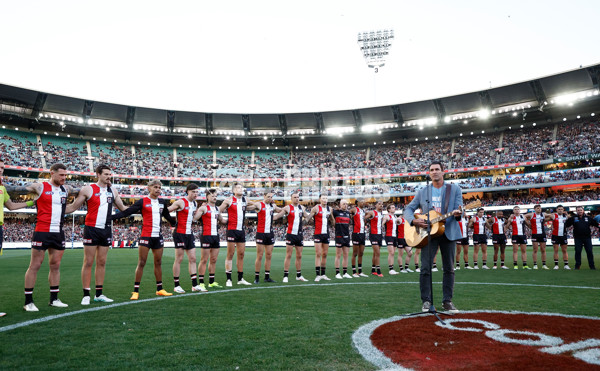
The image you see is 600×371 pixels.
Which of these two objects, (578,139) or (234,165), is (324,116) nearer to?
(234,165)

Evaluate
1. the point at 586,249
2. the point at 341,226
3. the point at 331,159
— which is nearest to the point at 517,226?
the point at 586,249

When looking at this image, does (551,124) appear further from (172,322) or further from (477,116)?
(172,322)

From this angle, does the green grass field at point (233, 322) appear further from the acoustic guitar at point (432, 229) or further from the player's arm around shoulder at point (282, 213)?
the player's arm around shoulder at point (282, 213)

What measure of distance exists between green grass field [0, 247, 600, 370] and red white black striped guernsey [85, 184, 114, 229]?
1.49 metres

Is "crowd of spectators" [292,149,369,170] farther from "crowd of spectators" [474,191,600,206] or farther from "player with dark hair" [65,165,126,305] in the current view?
"player with dark hair" [65,165,126,305]

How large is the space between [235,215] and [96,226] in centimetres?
335

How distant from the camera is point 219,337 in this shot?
4.38 m

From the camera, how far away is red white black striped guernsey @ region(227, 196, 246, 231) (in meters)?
9.46

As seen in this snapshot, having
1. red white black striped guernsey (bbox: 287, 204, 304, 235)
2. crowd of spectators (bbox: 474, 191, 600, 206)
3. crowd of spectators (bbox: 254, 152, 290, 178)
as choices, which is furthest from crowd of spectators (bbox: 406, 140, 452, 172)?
red white black striped guernsey (bbox: 287, 204, 304, 235)

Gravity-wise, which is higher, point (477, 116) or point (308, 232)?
point (477, 116)

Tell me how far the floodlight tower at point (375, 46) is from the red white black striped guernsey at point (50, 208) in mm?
58333

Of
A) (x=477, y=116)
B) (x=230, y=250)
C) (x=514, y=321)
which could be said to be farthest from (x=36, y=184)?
(x=477, y=116)

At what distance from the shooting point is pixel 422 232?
617cm

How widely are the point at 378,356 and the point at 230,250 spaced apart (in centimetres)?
625
